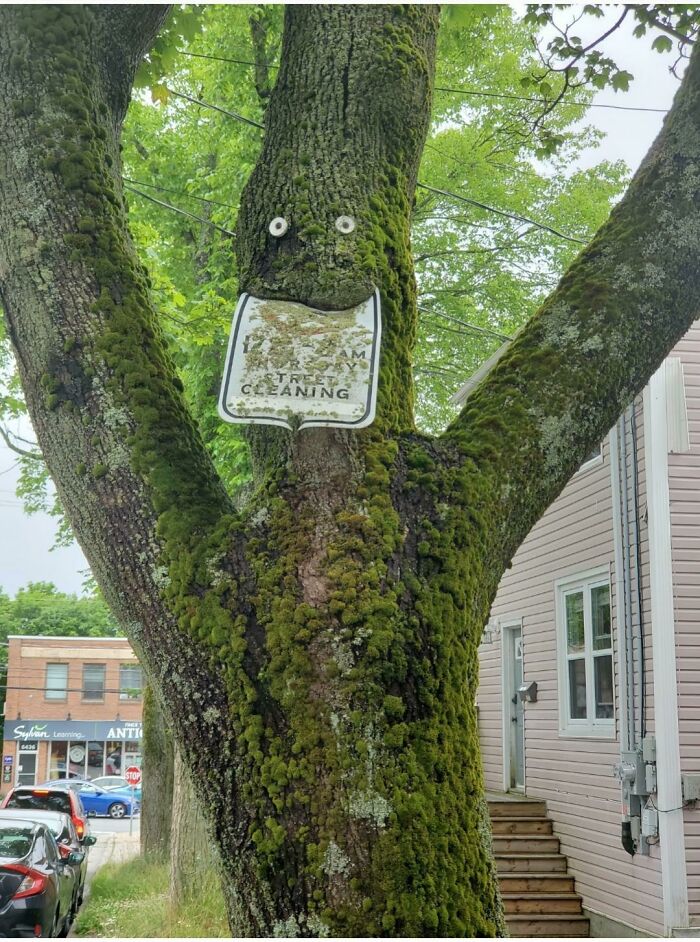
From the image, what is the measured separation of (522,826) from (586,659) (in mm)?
2050

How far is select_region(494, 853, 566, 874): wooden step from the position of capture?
980 cm

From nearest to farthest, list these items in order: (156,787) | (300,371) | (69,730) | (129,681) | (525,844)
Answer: (300,371), (525,844), (156,787), (69,730), (129,681)

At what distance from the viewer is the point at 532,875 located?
9.64m

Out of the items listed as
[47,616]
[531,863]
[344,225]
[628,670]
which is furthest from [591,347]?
[47,616]

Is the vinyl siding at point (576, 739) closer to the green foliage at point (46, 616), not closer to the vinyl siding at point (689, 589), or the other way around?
the vinyl siding at point (689, 589)

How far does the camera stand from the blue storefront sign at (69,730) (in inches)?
1737

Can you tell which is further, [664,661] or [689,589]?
[689,589]

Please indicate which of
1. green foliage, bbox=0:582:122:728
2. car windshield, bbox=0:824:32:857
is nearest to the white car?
green foliage, bbox=0:582:122:728

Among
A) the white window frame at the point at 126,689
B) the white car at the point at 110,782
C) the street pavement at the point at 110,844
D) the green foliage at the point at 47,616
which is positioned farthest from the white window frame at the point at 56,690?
the street pavement at the point at 110,844

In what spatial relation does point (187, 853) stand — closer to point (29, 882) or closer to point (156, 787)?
point (29, 882)

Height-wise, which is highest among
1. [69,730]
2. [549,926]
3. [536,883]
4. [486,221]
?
[486,221]

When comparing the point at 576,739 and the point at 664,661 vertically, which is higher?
the point at 664,661

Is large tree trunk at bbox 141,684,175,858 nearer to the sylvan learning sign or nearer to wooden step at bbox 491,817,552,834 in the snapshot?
wooden step at bbox 491,817,552,834

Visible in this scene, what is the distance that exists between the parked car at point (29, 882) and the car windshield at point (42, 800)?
21.6 ft
